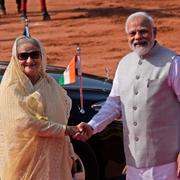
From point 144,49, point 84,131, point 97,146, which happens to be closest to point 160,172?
point 84,131

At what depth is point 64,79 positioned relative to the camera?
5.45m

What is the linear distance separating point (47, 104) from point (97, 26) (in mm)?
14154

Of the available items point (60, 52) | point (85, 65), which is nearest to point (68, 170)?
point (85, 65)

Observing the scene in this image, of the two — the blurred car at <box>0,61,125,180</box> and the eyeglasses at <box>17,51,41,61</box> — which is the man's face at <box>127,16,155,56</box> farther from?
the blurred car at <box>0,61,125,180</box>

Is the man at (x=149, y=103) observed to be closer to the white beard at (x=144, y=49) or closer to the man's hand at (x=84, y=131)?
the white beard at (x=144, y=49)

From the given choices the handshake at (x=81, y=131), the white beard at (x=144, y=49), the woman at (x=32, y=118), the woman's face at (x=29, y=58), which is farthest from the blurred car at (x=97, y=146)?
the white beard at (x=144, y=49)

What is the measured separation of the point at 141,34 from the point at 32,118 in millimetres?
882

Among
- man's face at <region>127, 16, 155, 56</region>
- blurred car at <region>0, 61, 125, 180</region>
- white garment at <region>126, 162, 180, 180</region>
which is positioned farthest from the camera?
blurred car at <region>0, 61, 125, 180</region>

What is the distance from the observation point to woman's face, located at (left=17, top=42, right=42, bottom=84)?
489cm

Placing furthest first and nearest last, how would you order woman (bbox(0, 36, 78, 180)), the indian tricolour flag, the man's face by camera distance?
the indian tricolour flag → woman (bbox(0, 36, 78, 180)) → the man's face

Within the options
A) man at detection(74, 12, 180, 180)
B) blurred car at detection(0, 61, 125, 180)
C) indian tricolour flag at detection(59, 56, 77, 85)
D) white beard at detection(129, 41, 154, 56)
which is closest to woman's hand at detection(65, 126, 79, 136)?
man at detection(74, 12, 180, 180)

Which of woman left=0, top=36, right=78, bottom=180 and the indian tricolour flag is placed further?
the indian tricolour flag

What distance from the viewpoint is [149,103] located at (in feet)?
15.2

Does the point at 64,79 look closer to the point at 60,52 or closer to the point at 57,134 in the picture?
the point at 57,134
